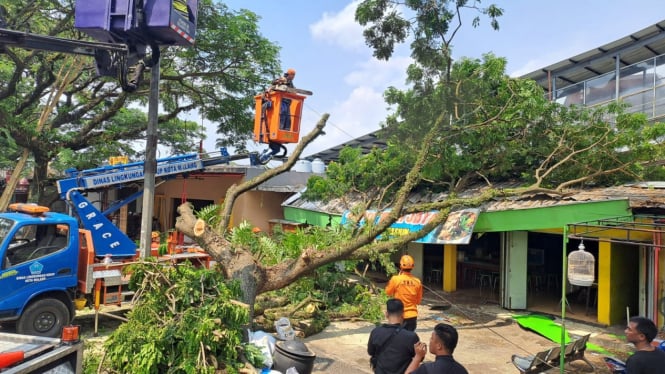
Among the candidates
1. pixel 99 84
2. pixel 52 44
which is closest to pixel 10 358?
pixel 52 44

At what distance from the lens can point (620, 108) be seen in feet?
34.1

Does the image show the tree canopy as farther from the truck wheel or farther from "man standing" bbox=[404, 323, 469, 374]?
"man standing" bbox=[404, 323, 469, 374]

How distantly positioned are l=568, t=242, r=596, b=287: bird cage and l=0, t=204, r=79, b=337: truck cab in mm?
7894

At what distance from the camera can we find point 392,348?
4.11m

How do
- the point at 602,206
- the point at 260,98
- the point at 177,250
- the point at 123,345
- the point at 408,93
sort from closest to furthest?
the point at 123,345 < the point at 260,98 < the point at 602,206 < the point at 177,250 < the point at 408,93

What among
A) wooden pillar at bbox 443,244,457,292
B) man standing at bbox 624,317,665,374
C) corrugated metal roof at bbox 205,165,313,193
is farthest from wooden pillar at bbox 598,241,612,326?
corrugated metal roof at bbox 205,165,313,193

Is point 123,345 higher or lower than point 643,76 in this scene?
lower

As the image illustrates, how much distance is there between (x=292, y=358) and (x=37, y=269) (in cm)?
448

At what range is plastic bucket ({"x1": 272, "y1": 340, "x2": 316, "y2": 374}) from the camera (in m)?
6.03

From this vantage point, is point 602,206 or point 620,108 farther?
point 620,108

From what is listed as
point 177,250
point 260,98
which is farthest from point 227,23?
point 260,98

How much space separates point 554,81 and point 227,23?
11.9m

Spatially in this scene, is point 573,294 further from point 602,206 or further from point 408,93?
point 408,93

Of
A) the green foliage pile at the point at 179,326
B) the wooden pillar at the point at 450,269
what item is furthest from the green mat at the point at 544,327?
the green foliage pile at the point at 179,326
